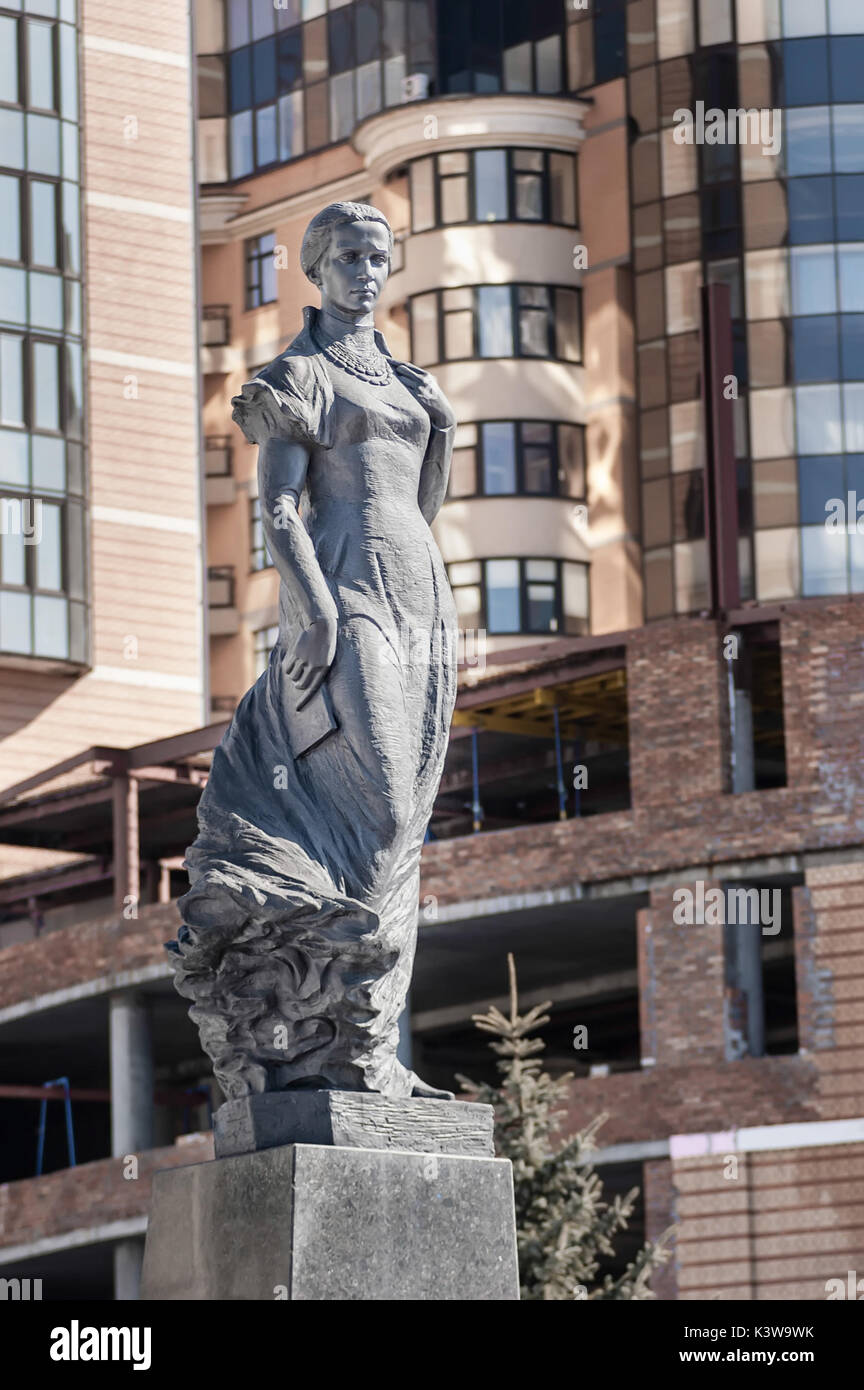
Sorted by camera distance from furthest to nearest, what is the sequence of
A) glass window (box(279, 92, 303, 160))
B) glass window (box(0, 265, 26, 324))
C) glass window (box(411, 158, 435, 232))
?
glass window (box(279, 92, 303, 160)), glass window (box(411, 158, 435, 232)), glass window (box(0, 265, 26, 324))

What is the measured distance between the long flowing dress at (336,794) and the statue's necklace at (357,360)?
33 millimetres

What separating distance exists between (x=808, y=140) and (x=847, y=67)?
1.82 meters

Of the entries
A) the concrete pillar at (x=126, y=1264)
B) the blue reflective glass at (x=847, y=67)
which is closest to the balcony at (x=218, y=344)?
the blue reflective glass at (x=847, y=67)

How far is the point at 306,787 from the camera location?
35.5 feet

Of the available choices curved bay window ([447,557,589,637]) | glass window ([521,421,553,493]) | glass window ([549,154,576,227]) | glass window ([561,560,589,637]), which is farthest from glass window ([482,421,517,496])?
glass window ([549,154,576,227])

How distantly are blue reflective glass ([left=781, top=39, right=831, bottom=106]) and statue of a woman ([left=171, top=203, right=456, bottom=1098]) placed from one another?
182 feet

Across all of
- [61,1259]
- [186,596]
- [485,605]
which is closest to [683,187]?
[485,605]

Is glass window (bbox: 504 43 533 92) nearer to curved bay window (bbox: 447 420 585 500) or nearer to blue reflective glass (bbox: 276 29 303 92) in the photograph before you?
blue reflective glass (bbox: 276 29 303 92)

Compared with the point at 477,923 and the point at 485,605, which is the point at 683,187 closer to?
the point at 485,605

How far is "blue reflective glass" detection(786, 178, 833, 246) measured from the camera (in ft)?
214

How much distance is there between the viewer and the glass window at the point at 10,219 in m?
61.8

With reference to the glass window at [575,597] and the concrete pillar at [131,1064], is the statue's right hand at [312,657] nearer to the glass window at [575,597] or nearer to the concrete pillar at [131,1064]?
the concrete pillar at [131,1064]

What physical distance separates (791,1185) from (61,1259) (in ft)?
51.9
